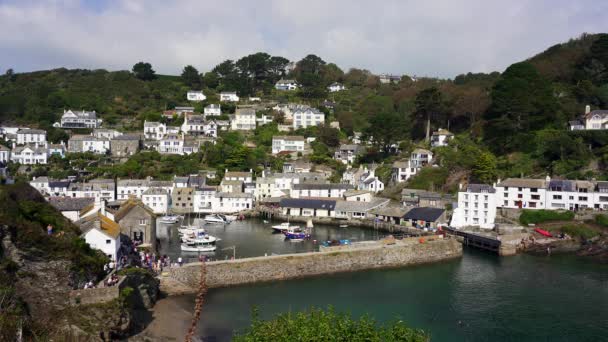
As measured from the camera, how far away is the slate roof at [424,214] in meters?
34.0

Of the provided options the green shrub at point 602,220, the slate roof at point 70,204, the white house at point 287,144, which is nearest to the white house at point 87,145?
the white house at point 287,144

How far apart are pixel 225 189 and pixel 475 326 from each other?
27.9 meters

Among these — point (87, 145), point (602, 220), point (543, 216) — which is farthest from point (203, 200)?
point (602, 220)

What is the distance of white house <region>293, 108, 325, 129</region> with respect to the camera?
60.6m

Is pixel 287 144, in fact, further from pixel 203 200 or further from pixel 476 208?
pixel 476 208

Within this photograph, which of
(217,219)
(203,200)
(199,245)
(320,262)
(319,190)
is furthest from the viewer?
(319,190)

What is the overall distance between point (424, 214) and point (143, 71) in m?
55.7

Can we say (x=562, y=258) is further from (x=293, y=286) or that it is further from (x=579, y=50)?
(x=579, y=50)

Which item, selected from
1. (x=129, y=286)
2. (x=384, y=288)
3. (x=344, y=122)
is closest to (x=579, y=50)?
(x=344, y=122)

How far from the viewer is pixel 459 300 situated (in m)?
21.6

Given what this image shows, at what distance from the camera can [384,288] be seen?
75.2ft

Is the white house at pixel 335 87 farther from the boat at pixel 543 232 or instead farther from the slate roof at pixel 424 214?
the boat at pixel 543 232

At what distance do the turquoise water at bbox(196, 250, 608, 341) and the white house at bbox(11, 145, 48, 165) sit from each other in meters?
35.3

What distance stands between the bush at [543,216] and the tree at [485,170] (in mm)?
5039
